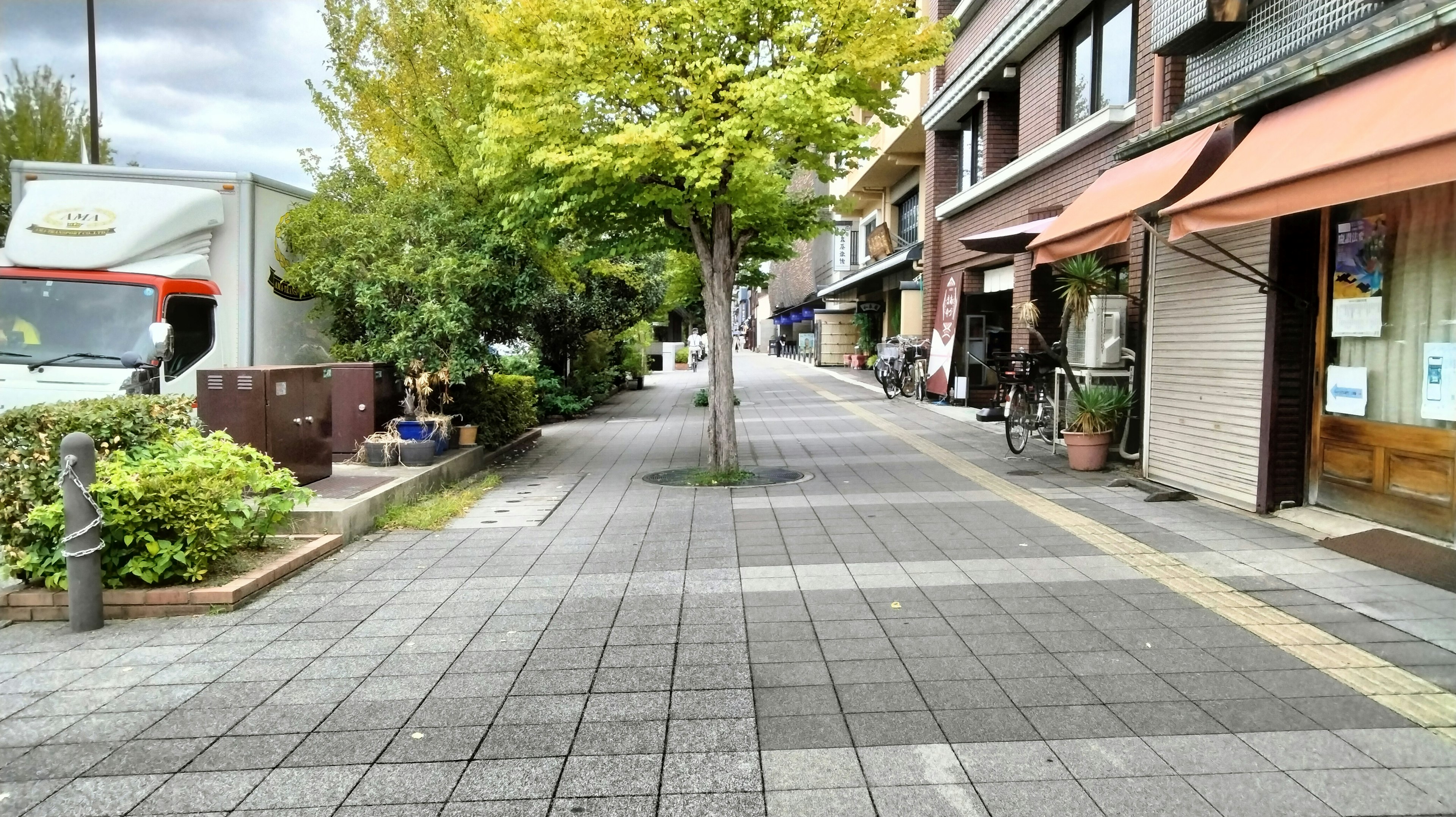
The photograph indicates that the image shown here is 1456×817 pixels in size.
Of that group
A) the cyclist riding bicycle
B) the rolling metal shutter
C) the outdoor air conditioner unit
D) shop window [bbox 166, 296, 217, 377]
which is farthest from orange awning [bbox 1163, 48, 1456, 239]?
the cyclist riding bicycle

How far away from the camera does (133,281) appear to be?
10578 millimetres

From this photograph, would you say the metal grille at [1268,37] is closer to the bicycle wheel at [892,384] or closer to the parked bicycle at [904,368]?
the parked bicycle at [904,368]

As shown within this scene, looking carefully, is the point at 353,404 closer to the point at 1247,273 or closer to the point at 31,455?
the point at 31,455

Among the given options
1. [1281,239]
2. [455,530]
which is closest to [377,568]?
[455,530]

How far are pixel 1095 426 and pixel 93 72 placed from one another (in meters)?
17.8

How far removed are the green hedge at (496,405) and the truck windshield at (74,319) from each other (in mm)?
3618

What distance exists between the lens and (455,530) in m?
8.11

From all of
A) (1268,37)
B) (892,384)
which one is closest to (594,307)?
(892,384)

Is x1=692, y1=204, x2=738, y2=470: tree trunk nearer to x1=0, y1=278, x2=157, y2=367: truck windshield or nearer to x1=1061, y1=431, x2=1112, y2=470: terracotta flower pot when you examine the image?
x1=1061, y1=431, x2=1112, y2=470: terracotta flower pot

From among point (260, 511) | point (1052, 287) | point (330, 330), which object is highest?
point (1052, 287)

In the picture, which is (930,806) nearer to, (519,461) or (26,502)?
(26,502)

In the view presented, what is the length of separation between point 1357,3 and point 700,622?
21.0 ft

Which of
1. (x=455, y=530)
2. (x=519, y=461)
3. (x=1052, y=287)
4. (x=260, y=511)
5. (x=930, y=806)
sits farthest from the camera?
(x=1052, y=287)

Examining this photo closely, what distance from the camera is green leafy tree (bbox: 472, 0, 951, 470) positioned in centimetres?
895
